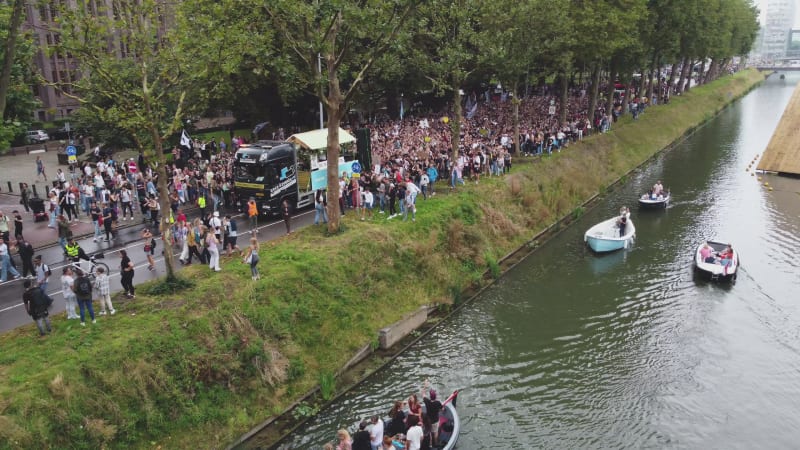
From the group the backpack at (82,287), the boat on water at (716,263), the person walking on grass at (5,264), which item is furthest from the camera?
the boat on water at (716,263)

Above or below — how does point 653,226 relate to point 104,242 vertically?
below

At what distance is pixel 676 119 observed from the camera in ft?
231

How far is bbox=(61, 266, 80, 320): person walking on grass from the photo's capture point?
17.8 metres

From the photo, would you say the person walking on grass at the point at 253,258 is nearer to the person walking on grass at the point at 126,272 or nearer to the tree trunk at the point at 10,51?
the person walking on grass at the point at 126,272

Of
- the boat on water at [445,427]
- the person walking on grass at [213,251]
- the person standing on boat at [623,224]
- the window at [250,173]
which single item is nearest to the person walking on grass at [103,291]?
the person walking on grass at [213,251]

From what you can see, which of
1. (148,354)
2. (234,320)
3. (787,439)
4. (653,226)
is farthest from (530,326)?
(653,226)

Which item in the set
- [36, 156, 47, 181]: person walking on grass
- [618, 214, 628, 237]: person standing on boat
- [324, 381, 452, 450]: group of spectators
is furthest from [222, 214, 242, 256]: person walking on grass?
[36, 156, 47, 181]: person walking on grass

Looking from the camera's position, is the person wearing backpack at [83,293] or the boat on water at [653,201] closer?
the person wearing backpack at [83,293]

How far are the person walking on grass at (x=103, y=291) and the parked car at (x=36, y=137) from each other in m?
47.9

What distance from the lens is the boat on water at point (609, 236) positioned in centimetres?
3309

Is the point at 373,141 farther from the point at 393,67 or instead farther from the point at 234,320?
the point at 234,320

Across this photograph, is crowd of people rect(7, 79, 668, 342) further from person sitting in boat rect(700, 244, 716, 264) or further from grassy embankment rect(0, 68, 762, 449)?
person sitting in boat rect(700, 244, 716, 264)

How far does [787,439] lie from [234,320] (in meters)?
17.7

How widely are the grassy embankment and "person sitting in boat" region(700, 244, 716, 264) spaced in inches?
392
